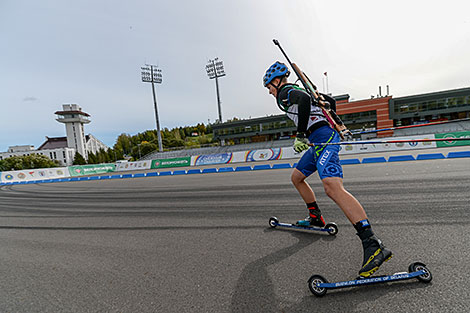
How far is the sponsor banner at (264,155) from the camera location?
2070cm

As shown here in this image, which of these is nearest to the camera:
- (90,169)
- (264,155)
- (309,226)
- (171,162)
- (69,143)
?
(309,226)

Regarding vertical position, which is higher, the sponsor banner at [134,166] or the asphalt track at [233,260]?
the sponsor banner at [134,166]

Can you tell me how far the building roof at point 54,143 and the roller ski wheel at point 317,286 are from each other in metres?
125

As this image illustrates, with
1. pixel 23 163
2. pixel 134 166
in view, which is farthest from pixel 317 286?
pixel 23 163

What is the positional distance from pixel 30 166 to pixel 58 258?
83526 mm

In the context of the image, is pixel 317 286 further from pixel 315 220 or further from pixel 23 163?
pixel 23 163

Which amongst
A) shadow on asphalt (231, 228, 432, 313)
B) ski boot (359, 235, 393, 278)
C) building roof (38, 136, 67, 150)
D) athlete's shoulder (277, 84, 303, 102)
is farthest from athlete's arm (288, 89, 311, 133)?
building roof (38, 136, 67, 150)

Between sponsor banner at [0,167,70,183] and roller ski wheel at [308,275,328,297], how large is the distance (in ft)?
95.2

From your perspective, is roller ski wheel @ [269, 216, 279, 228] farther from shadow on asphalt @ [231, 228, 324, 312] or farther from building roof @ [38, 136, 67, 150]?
building roof @ [38, 136, 67, 150]

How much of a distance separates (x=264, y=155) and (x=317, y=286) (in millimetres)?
19744

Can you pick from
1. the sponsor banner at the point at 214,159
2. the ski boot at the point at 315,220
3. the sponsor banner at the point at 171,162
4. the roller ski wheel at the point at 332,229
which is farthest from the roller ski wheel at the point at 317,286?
the sponsor banner at the point at 171,162

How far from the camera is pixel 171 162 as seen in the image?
85.1 feet

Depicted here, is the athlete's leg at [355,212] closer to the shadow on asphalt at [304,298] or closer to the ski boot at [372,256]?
the ski boot at [372,256]

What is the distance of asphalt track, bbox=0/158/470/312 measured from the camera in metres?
1.67
